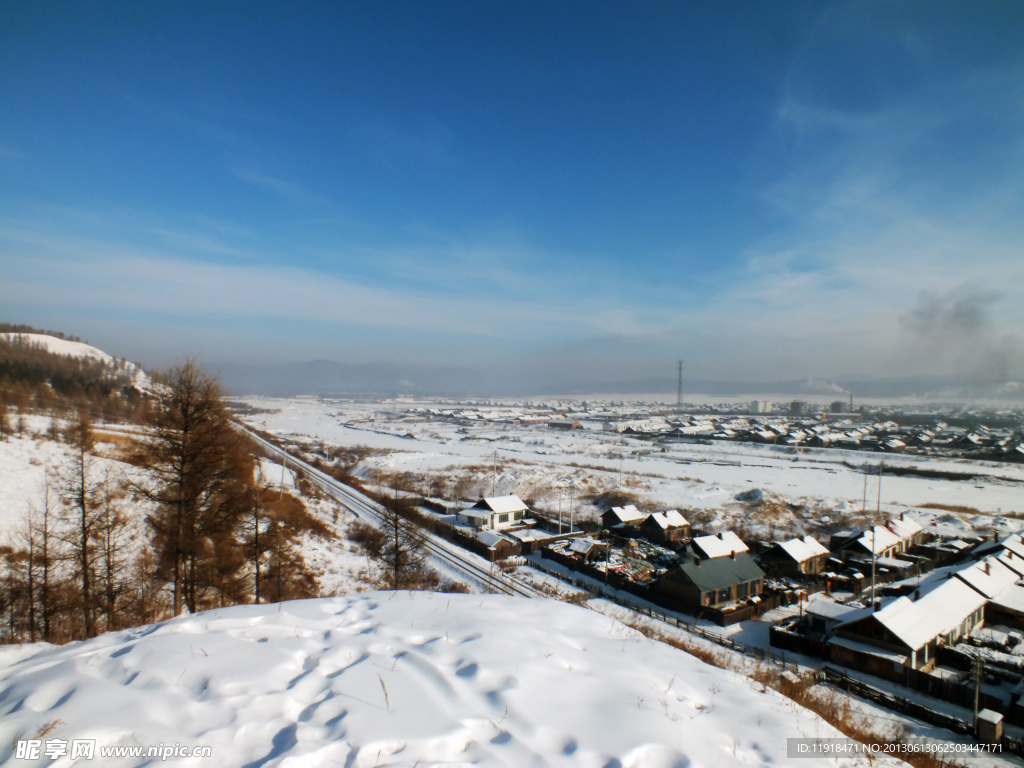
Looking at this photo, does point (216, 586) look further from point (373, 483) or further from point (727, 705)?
point (373, 483)

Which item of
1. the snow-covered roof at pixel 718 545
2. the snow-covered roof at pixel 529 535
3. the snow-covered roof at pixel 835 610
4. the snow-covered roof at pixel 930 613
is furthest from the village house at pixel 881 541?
the snow-covered roof at pixel 529 535

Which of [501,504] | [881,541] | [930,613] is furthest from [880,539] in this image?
[501,504]

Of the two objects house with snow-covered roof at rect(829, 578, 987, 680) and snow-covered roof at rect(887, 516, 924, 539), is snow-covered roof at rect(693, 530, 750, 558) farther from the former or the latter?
snow-covered roof at rect(887, 516, 924, 539)

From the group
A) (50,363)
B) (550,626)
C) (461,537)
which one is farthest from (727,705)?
(50,363)

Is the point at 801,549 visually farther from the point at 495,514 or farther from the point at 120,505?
the point at 120,505

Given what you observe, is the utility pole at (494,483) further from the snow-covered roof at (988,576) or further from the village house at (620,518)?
the snow-covered roof at (988,576)
